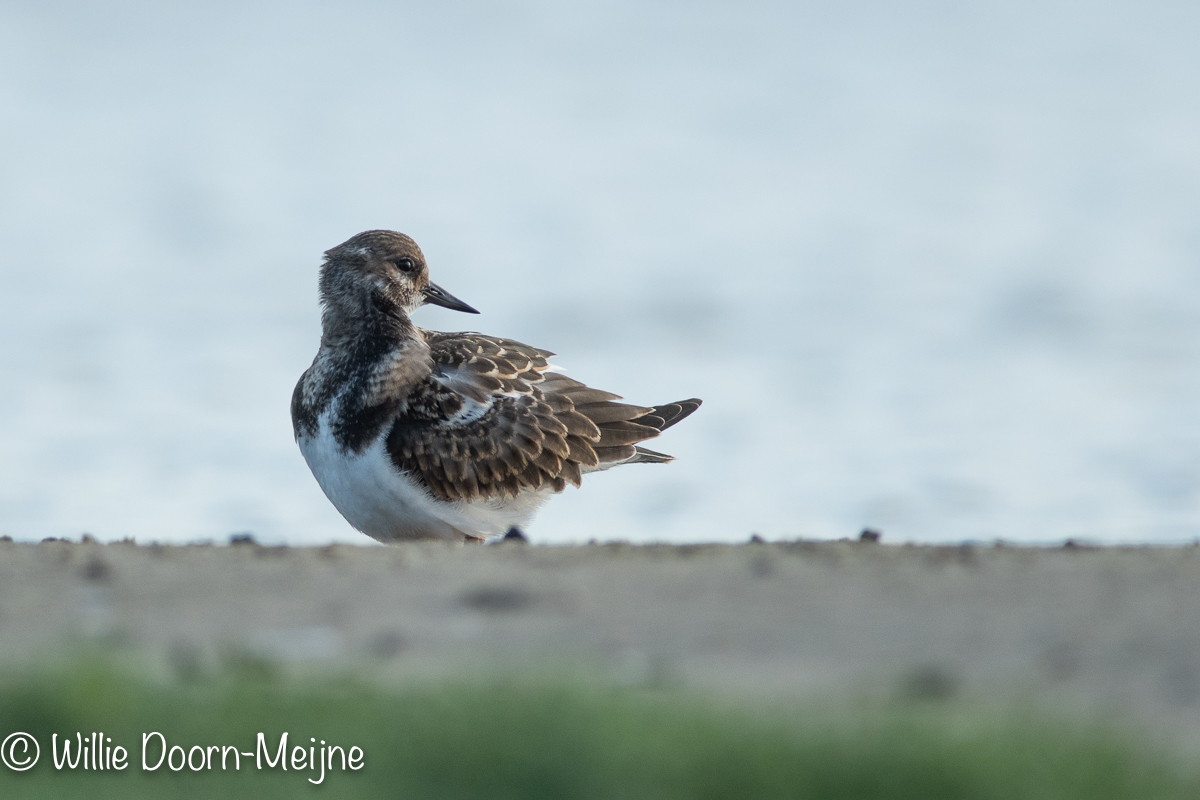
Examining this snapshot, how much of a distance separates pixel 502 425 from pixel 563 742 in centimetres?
516

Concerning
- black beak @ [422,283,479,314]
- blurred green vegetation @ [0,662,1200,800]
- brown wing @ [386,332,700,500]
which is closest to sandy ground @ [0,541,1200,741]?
blurred green vegetation @ [0,662,1200,800]

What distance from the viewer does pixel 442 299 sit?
1064cm

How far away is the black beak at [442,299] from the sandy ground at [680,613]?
3.67 metres

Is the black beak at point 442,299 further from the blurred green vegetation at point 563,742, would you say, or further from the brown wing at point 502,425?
the blurred green vegetation at point 563,742

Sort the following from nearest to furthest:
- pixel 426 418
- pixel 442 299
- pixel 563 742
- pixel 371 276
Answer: pixel 563 742
pixel 426 418
pixel 371 276
pixel 442 299

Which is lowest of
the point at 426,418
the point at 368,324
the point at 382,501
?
the point at 382,501

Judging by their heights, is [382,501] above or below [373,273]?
below

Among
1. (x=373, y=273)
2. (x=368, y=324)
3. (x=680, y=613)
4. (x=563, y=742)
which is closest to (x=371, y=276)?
(x=373, y=273)

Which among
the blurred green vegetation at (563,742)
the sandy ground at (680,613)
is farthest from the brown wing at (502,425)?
the blurred green vegetation at (563,742)

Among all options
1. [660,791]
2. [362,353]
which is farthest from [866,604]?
[362,353]

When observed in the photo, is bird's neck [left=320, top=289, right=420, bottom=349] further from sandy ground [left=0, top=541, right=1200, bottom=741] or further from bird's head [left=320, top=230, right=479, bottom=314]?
sandy ground [left=0, top=541, right=1200, bottom=741]

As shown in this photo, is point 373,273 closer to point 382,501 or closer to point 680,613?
point 382,501

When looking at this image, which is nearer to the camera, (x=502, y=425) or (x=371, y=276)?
(x=502, y=425)

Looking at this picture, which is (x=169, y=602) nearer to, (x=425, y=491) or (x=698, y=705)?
(x=698, y=705)
